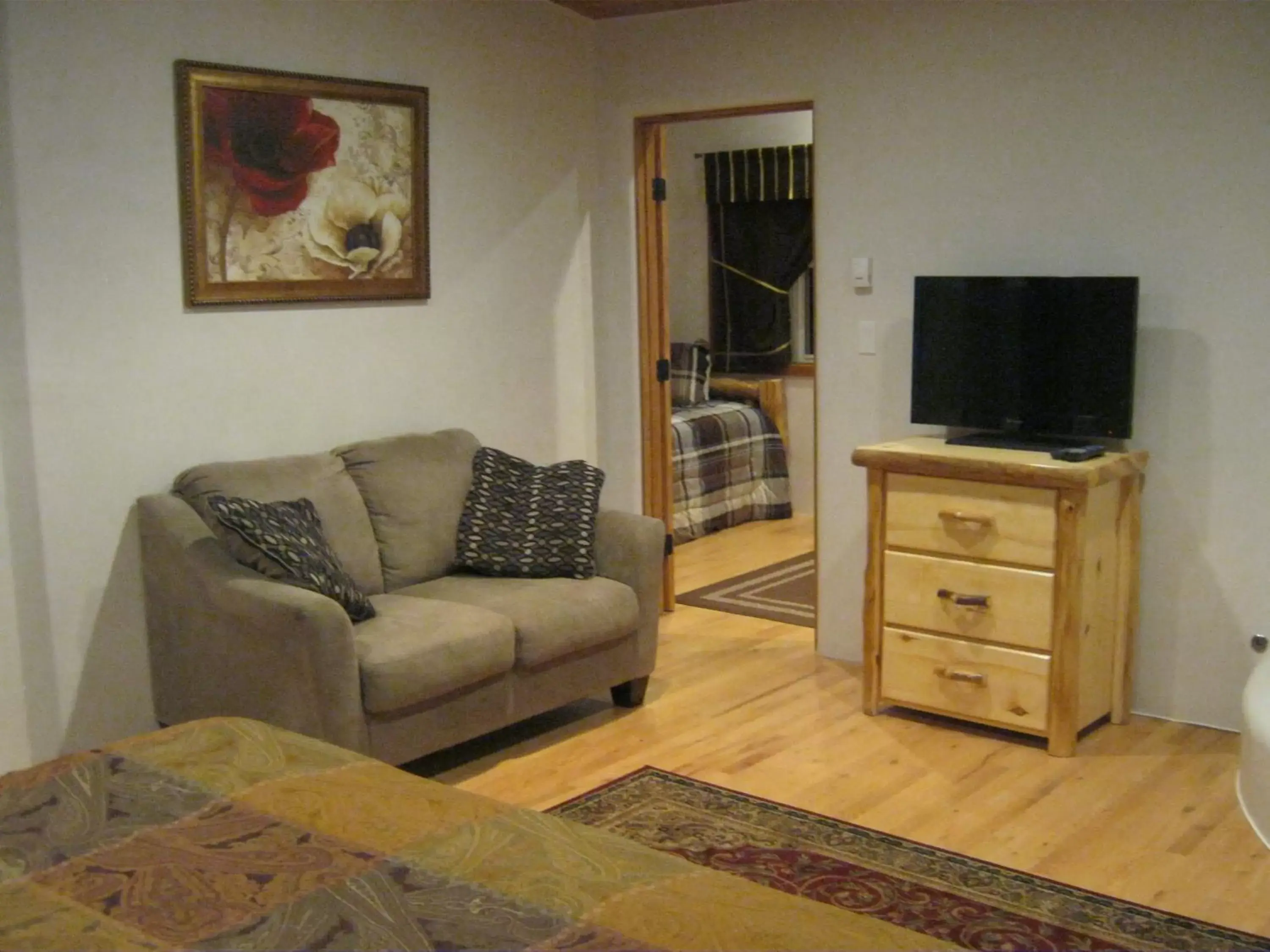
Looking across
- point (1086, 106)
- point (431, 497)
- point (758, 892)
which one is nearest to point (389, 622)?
point (431, 497)

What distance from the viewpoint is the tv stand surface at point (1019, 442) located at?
401cm

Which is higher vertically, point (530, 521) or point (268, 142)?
point (268, 142)

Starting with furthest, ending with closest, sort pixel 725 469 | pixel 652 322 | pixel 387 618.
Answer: pixel 725 469
pixel 652 322
pixel 387 618

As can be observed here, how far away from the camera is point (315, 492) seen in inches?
157

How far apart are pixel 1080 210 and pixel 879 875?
220 cm

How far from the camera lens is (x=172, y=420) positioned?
389 centimetres

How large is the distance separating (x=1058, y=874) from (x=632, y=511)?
8.87 ft

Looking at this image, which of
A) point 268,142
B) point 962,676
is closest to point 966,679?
point 962,676

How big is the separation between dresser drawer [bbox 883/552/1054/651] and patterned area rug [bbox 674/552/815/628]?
114 cm

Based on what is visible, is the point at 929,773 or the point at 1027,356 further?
the point at 1027,356

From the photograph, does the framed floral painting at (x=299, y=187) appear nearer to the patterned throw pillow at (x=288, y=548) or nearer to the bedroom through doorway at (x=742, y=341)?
the patterned throw pillow at (x=288, y=548)

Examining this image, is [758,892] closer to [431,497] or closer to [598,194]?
[431,497]

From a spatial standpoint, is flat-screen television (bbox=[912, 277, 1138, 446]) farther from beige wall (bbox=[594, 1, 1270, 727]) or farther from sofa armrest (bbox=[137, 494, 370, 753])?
sofa armrest (bbox=[137, 494, 370, 753])

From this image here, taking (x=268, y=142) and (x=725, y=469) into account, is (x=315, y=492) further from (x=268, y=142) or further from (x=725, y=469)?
(x=725, y=469)
